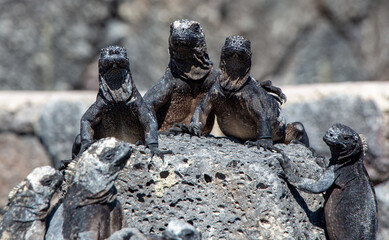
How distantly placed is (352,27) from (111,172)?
9334 mm

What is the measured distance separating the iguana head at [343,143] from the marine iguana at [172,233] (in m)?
1.17

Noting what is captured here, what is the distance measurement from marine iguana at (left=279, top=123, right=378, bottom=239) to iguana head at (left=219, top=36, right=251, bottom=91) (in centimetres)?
67

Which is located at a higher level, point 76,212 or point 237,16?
point 237,16

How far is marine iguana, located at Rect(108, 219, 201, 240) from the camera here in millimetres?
4285

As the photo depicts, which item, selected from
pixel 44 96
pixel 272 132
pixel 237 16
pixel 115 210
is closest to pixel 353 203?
pixel 272 132

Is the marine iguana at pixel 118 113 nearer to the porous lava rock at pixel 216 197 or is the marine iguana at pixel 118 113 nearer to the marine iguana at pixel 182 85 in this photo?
the porous lava rock at pixel 216 197

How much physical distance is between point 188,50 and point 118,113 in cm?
75

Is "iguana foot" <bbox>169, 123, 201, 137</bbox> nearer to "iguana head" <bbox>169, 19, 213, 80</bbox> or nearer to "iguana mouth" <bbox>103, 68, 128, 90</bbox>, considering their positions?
"iguana head" <bbox>169, 19, 213, 80</bbox>

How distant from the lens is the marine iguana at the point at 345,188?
4891 mm

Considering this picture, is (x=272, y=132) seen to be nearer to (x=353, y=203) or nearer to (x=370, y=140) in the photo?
(x=353, y=203)

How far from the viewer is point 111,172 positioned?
4.39 meters

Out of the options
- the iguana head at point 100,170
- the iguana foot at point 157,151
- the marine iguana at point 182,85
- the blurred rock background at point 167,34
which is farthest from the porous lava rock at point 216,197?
the blurred rock background at point 167,34

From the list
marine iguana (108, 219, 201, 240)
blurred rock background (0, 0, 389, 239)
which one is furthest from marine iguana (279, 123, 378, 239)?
blurred rock background (0, 0, 389, 239)

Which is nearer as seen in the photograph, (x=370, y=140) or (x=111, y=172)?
(x=111, y=172)
